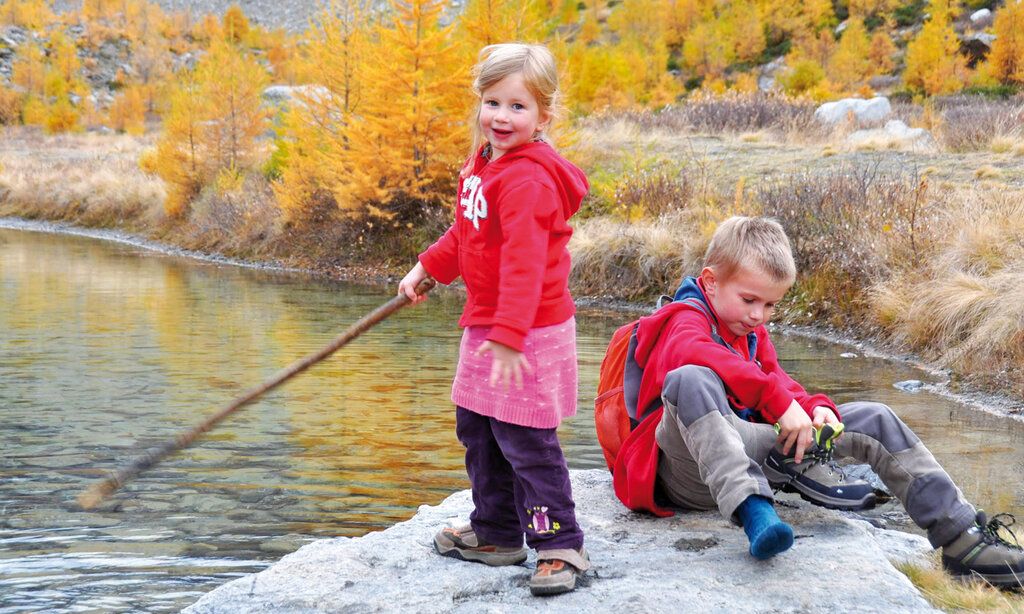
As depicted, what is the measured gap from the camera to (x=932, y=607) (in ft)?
9.25

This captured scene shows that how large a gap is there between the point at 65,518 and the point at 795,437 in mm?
2912

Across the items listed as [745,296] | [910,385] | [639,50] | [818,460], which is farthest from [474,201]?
[639,50]

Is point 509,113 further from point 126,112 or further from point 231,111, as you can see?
point 126,112

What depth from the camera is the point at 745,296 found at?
3279 millimetres

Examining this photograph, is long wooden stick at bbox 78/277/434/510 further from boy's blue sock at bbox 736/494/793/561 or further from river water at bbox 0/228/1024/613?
boy's blue sock at bbox 736/494/793/561

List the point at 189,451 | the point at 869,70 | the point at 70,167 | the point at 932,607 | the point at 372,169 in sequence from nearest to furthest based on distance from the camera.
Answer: the point at 932,607, the point at 189,451, the point at 372,169, the point at 70,167, the point at 869,70

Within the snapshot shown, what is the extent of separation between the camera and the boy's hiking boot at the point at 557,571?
289 cm

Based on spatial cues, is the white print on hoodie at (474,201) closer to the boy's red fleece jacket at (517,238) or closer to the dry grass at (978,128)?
the boy's red fleece jacket at (517,238)

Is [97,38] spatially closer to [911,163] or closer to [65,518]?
[911,163]

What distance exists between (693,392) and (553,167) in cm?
72

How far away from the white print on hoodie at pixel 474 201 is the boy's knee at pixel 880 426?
4.13 feet

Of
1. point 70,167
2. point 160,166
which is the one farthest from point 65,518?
point 70,167

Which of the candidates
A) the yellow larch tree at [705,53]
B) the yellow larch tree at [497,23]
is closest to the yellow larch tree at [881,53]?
the yellow larch tree at [705,53]

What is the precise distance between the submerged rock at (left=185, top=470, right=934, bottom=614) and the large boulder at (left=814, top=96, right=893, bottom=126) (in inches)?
761
